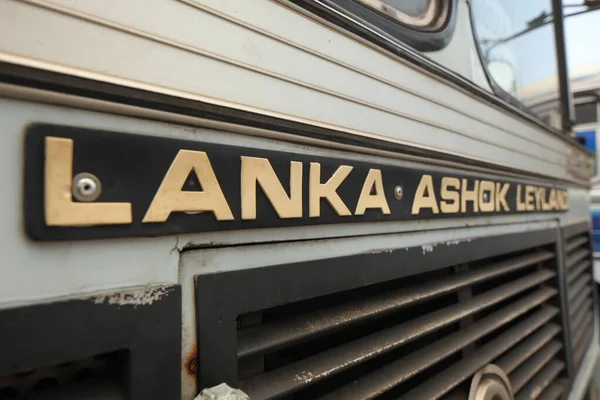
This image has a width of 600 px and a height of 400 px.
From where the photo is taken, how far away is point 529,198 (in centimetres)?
220

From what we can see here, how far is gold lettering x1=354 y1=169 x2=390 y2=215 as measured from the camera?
108cm

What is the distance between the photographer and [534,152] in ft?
7.67

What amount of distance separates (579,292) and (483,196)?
6.79 ft

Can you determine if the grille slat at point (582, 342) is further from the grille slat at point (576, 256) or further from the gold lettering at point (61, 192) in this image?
the gold lettering at point (61, 192)

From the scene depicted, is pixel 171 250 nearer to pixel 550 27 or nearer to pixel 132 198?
pixel 132 198

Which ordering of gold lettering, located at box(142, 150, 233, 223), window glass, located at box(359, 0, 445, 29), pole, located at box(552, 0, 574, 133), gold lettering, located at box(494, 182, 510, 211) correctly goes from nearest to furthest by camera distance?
gold lettering, located at box(142, 150, 233, 223) → window glass, located at box(359, 0, 445, 29) → gold lettering, located at box(494, 182, 510, 211) → pole, located at box(552, 0, 574, 133)

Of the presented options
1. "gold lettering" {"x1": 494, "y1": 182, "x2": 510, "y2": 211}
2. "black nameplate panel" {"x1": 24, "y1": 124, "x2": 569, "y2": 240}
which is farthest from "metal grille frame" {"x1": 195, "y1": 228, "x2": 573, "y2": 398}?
"gold lettering" {"x1": 494, "y1": 182, "x2": 510, "y2": 211}

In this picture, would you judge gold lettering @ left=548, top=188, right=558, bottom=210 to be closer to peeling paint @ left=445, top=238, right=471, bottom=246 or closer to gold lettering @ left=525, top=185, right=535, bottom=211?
gold lettering @ left=525, top=185, right=535, bottom=211

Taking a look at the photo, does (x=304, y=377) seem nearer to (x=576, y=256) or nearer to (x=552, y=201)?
(x=552, y=201)

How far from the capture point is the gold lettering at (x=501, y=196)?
1831 millimetres

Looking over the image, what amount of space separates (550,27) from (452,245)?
2574 millimetres

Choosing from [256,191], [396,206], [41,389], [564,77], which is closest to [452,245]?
[396,206]

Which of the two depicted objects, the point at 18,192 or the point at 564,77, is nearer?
the point at 18,192

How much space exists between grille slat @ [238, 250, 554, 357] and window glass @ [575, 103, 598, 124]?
5446 millimetres
